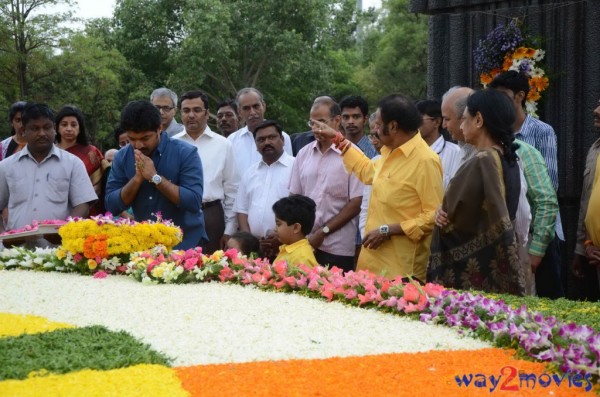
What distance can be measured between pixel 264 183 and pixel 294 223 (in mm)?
1212

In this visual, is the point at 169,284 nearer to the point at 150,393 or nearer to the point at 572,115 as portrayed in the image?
the point at 150,393

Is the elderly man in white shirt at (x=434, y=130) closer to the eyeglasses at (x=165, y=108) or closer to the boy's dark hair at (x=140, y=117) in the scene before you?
the boy's dark hair at (x=140, y=117)

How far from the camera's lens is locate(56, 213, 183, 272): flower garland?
607 cm

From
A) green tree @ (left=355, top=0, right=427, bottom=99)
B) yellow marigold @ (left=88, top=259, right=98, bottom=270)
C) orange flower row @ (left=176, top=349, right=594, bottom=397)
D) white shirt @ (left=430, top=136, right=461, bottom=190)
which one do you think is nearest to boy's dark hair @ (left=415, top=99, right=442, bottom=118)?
white shirt @ (left=430, top=136, right=461, bottom=190)

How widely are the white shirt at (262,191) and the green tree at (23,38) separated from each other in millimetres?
24101

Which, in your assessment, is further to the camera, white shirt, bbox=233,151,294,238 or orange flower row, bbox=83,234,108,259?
white shirt, bbox=233,151,294,238

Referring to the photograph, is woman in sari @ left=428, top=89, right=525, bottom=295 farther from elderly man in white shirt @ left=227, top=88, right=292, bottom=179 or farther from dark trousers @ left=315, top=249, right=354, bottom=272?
elderly man in white shirt @ left=227, top=88, right=292, bottom=179

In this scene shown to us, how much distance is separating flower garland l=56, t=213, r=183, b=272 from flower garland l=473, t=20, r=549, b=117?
3.40 metres

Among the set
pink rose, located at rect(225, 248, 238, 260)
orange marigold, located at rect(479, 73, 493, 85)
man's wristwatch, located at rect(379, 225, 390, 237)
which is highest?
orange marigold, located at rect(479, 73, 493, 85)

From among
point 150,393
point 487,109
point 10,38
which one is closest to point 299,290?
point 487,109

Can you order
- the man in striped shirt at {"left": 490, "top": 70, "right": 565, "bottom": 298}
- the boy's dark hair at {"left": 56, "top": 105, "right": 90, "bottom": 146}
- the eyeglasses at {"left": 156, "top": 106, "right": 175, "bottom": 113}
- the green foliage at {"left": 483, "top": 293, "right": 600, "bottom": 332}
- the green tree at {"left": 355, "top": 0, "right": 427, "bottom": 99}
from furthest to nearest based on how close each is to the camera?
1. the green tree at {"left": 355, "top": 0, "right": 427, "bottom": 99}
2. the eyeglasses at {"left": 156, "top": 106, "right": 175, "bottom": 113}
3. the boy's dark hair at {"left": 56, "top": 105, "right": 90, "bottom": 146}
4. the man in striped shirt at {"left": 490, "top": 70, "right": 565, "bottom": 298}
5. the green foliage at {"left": 483, "top": 293, "right": 600, "bottom": 332}

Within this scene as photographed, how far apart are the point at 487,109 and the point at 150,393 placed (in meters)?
2.84

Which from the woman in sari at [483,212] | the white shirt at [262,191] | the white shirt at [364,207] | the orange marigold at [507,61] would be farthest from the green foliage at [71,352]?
the orange marigold at [507,61]

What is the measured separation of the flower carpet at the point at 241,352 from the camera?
327 centimetres
